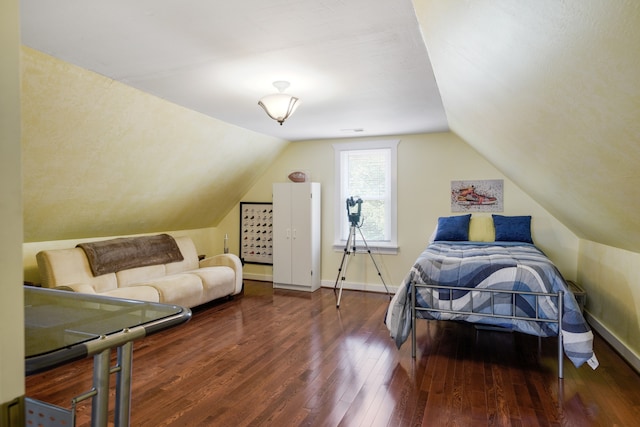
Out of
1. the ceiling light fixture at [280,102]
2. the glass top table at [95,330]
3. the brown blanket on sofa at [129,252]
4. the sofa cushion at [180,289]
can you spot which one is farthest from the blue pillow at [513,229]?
the glass top table at [95,330]

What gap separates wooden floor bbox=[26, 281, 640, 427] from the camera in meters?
2.41

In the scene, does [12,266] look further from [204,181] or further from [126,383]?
[204,181]

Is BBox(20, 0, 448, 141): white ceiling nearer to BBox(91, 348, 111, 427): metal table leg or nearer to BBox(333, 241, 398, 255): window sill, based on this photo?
BBox(91, 348, 111, 427): metal table leg

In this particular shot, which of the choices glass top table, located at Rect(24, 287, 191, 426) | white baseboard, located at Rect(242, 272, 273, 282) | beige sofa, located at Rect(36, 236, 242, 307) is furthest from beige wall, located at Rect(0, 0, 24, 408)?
white baseboard, located at Rect(242, 272, 273, 282)

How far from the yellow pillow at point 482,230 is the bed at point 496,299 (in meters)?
1.24

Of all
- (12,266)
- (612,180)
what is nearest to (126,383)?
(12,266)

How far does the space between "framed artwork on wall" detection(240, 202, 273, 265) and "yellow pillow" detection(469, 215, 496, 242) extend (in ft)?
10.0

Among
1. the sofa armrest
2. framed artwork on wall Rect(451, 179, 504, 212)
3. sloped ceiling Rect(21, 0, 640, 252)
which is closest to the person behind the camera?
sloped ceiling Rect(21, 0, 640, 252)

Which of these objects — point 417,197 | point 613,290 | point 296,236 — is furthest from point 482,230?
point 296,236

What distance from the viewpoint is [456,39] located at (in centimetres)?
193

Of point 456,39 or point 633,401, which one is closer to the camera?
point 456,39

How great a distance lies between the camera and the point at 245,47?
2469 millimetres

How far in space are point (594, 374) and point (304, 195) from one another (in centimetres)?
393

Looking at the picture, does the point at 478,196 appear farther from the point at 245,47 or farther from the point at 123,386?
Answer: the point at 123,386
